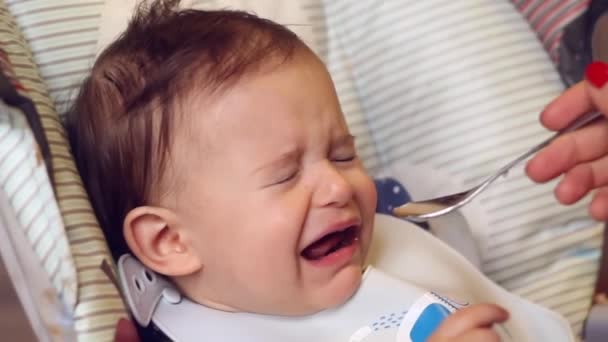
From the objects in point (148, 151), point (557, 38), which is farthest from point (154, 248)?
point (557, 38)

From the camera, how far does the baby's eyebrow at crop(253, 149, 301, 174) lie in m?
0.64

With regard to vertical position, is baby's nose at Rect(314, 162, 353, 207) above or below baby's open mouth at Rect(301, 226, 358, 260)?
above

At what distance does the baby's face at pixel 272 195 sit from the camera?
0.64 m

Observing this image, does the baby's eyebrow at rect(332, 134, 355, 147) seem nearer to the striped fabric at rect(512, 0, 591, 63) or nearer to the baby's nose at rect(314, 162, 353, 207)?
the baby's nose at rect(314, 162, 353, 207)

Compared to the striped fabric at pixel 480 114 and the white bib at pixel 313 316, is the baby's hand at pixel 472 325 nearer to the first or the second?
the white bib at pixel 313 316

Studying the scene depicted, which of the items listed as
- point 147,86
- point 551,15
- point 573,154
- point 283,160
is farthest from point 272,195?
point 551,15

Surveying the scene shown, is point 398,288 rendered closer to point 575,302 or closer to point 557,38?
point 575,302

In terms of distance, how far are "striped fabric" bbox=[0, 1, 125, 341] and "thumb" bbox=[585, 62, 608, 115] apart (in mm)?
424

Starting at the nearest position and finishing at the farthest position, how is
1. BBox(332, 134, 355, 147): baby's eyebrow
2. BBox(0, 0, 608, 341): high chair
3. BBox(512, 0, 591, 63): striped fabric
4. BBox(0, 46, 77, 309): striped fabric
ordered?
BBox(0, 46, 77, 309): striped fabric, BBox(332, 134, 355, 147): baby's eyebrow, BBox(0, 0, 608, 341): high chair, BBox(512, 0, 591, 63): striped fabric

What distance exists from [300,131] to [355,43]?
330 mm

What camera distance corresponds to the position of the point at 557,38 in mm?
955

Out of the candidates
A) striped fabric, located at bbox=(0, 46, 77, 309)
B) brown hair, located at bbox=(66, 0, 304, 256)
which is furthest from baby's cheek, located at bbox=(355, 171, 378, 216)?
striped fabric, located at bbox=(0, 46, 77, 309)

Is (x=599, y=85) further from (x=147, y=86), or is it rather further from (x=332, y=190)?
(x=147, y=86)

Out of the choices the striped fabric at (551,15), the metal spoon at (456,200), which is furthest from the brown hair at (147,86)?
the striped fabric at (551,15)
